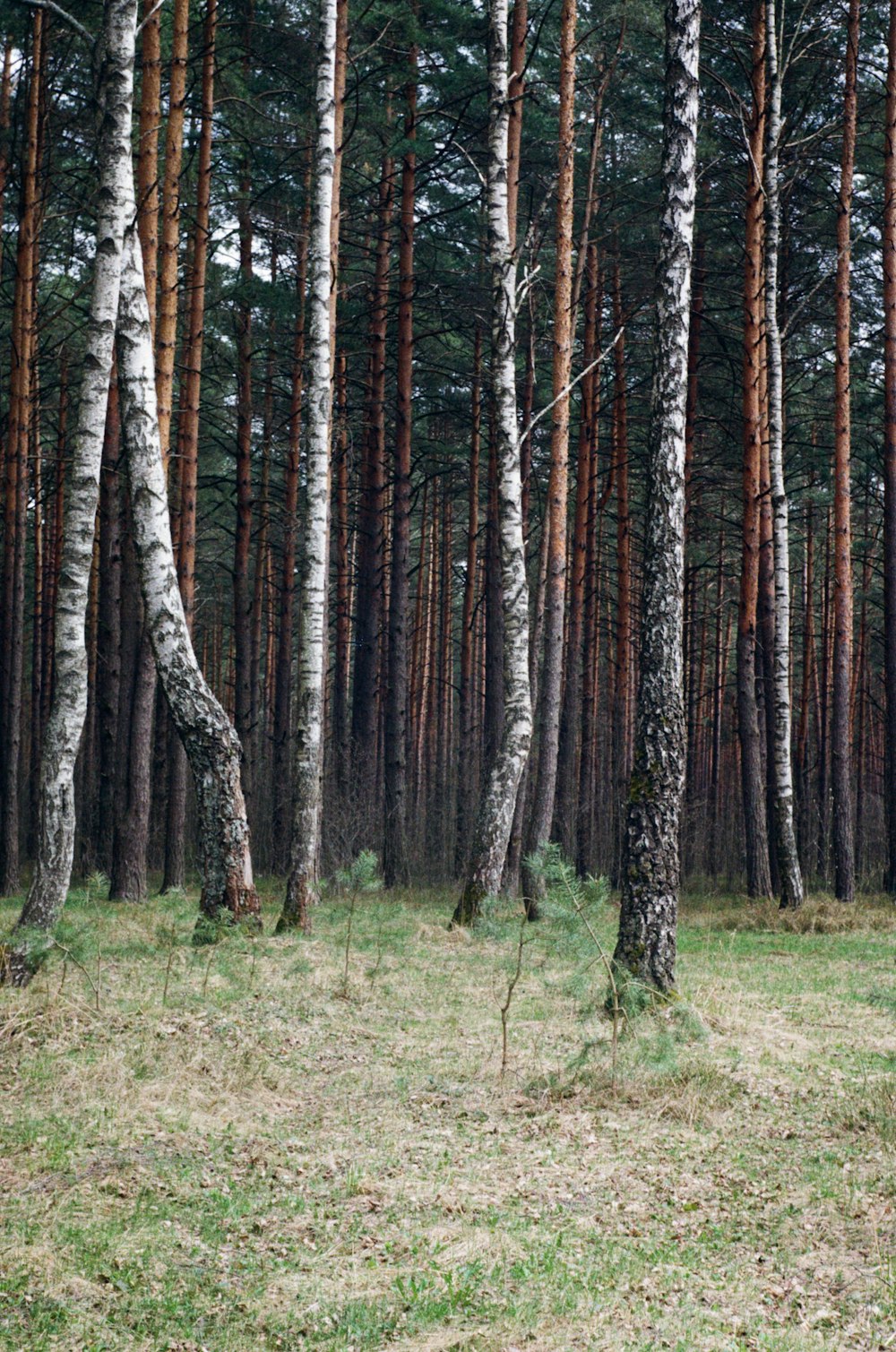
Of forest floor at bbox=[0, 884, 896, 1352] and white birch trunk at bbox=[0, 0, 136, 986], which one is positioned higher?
white birch trunk at bbox=[0, 0, 136, 986]

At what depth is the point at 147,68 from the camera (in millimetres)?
12898

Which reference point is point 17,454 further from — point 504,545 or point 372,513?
point 504,545

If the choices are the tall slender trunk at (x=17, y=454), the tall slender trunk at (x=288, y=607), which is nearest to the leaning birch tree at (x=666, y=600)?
the tall slender trunk at (x=17, y=454)

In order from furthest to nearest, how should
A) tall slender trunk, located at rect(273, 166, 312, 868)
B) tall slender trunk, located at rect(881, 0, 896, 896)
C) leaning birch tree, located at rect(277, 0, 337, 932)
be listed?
tall slender trunk, located at rect(273, 166, 312, 868)
tall slender trunk, located at rect(881, 0, 896, 896)
leaning birch tree, located at rect(277, 0, 337, 932)

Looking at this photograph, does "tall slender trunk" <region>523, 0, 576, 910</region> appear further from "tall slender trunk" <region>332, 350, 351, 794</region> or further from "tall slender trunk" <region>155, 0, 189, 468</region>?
"tall slender trunk" <region>332, 350, 351, 794</region>

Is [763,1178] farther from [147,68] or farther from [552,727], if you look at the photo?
[147,68]

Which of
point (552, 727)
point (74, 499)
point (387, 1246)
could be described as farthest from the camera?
point (552, 727)

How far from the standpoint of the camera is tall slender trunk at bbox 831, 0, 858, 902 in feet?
52.7

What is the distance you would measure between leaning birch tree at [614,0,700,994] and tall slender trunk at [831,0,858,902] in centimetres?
869

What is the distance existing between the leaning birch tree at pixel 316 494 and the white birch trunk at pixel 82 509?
12.0 ft

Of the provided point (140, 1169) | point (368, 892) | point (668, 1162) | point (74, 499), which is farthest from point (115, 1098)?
point (368, 892)

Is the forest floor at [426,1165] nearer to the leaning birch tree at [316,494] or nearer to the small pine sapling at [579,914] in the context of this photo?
the small pine sapling at [579,914]

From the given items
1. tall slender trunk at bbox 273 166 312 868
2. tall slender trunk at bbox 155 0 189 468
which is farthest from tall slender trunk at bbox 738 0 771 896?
tall slender trunk at bbox 155 0 189 468

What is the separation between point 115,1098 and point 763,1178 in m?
3.08
